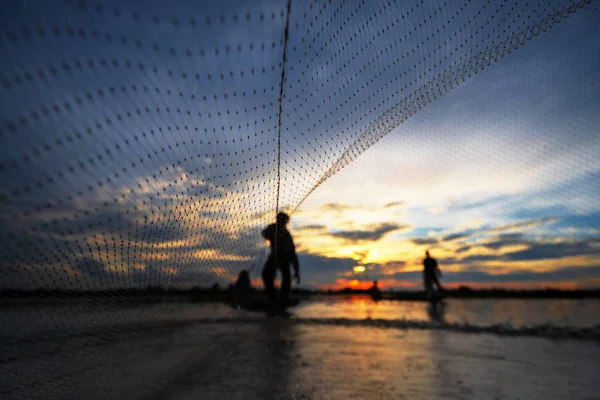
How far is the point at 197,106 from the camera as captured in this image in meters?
3.32

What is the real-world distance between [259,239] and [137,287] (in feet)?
8.31

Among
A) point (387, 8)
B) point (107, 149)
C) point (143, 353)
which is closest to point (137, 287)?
point (143, 353)

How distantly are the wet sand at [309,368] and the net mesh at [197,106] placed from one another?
42 cm

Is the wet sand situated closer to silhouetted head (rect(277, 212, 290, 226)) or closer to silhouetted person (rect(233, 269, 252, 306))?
silhouetted head (rect(277, 212, 290, 226))

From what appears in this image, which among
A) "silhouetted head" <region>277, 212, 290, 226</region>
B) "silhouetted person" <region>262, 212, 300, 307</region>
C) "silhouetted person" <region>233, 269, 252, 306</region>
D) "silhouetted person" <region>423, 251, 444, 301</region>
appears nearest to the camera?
"silhouetted head" <region>277, 212, 290, 226</region>

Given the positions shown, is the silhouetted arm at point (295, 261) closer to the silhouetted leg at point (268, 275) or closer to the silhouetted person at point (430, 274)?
the silhouetted leg at point (268, 275)

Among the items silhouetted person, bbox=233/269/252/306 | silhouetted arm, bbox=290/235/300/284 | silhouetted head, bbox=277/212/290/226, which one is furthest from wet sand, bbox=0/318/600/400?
silhouetted person, bbox=233/269/252/306

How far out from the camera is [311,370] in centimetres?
310

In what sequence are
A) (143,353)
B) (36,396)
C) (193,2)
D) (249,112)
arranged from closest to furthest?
(36,396)
(193,2)
(249,112)
(143,353)

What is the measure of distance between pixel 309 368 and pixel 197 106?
8.19ft

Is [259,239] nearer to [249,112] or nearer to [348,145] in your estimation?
[348,145]

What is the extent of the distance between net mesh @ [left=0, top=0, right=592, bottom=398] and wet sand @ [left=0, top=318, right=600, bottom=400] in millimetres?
416

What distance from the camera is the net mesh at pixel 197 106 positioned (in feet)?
7.45

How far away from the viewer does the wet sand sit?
2.51 meters
